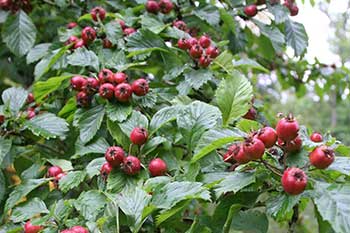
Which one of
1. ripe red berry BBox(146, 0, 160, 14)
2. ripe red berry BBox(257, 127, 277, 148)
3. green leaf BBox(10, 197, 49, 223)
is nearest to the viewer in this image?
ripe red berry BBox(257, 127, 277, 148)

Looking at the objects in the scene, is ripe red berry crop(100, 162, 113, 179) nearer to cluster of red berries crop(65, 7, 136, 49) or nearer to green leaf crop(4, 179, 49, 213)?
green leaf crop(4, 179, 49, 213)

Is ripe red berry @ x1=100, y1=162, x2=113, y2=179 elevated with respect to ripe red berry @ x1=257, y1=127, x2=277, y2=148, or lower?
lower

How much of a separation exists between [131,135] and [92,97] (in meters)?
0.24

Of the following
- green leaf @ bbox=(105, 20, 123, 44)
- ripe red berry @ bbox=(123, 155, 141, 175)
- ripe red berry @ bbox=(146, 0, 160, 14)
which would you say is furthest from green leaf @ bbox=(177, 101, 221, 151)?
ripe red berry @ bbox=(146, 0, 160, 14)

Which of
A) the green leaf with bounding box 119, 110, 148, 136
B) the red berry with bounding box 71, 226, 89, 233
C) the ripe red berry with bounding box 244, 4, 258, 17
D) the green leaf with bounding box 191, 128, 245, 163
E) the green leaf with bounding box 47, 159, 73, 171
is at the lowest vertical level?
the green leaf with bounding box 47, 159, 73, 171

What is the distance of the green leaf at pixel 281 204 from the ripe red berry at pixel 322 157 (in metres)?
0.06

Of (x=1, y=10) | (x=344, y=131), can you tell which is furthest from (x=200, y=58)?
(x=344, y=131)

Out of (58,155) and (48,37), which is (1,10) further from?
(58,155)

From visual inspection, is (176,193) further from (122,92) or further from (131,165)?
(122,92)

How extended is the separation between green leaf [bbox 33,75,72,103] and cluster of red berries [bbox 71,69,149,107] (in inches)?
2.7

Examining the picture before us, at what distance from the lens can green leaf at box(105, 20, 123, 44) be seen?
54.7 inches

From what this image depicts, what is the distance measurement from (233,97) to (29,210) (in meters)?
0.50

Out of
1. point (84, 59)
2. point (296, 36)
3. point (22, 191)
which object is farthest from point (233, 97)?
point (296, 36)

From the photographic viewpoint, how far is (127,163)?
975mm
